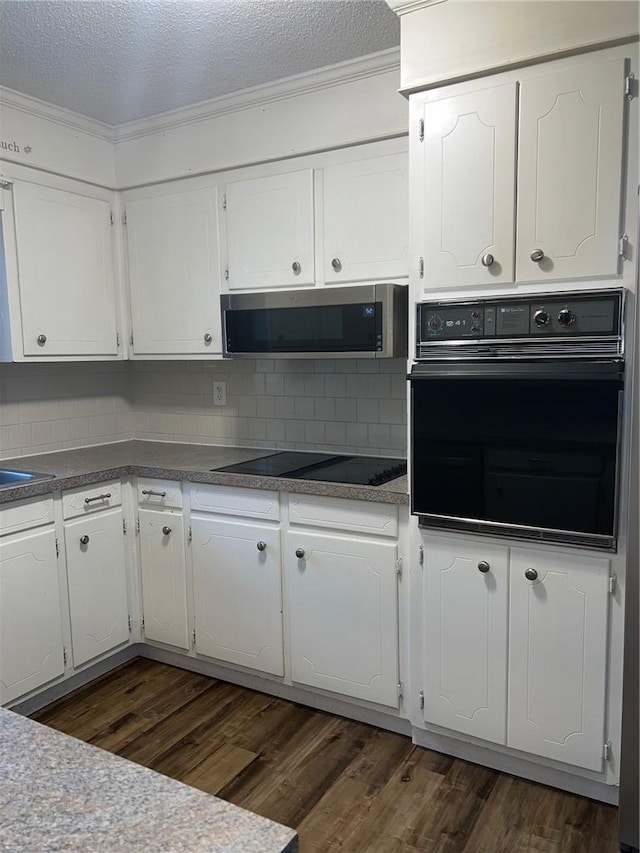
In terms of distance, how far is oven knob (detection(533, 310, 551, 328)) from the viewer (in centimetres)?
184

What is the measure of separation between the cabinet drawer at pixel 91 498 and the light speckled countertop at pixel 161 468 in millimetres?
42

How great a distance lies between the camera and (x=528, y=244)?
187 centimetres

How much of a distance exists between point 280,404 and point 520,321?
1.45 m

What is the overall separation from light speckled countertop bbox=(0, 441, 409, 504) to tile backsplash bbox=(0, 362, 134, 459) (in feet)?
0.24

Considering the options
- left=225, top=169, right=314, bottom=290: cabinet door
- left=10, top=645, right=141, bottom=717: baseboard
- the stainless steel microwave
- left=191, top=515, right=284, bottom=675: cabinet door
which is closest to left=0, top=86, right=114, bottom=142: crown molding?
A: left=225, top=169, right=314, bottom=290: cabinet door

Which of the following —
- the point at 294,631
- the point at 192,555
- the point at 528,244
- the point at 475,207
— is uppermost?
the point at 475,207

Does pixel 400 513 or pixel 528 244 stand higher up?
pixel 528 244

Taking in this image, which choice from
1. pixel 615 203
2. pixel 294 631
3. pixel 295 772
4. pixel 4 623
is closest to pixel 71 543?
pixel 4 623

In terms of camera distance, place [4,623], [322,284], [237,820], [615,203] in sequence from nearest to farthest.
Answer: [237,820]
[615,203]
[4,623]
[322,284]

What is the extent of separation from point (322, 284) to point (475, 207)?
80 centimetres

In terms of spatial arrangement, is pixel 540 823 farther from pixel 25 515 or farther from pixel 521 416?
pixel 25 515

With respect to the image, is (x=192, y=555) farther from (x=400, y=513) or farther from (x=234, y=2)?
(x=234, y=2)

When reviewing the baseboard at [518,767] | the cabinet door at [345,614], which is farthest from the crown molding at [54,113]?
the baseboard at [518,767]

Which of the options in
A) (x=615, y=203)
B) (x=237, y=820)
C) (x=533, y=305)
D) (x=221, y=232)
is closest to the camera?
(x=237, y=820)
